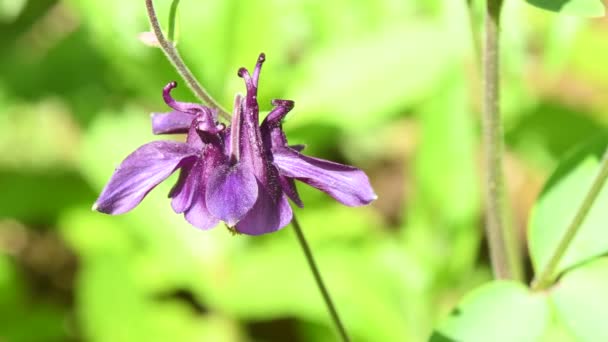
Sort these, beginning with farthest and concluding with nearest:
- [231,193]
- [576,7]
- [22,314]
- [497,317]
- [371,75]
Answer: [22,314] → [371,75] → [497,317] → [576,7] → [231,193]

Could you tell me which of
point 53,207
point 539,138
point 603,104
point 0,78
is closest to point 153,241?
point 53,207

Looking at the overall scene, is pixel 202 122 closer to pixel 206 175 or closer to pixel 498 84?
pixel 206 175

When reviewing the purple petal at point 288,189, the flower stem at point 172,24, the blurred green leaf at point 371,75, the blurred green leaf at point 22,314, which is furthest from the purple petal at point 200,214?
the blurred green leaf at point 22,314

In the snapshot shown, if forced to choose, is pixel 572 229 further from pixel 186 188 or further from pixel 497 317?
pixel 186 188

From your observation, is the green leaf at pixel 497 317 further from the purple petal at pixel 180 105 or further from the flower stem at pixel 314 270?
the purple petal at pixel 180 105

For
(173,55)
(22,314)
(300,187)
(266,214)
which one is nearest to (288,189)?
(266,214)

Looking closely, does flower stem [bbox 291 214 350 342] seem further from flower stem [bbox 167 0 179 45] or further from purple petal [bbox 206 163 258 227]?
flower stem [bbox 167 0 179 45]

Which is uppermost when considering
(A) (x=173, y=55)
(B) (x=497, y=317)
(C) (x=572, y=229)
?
(A) (x=173, y=55)
